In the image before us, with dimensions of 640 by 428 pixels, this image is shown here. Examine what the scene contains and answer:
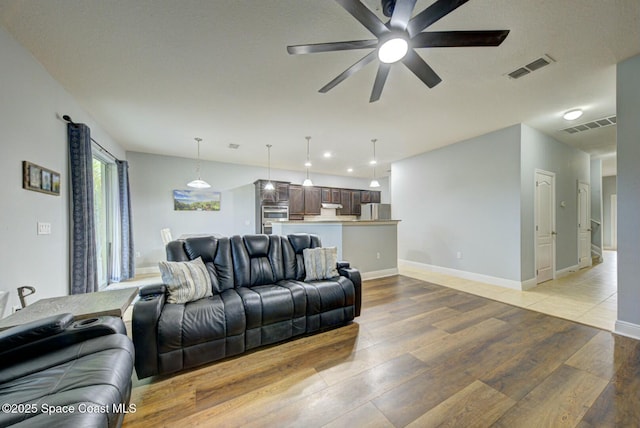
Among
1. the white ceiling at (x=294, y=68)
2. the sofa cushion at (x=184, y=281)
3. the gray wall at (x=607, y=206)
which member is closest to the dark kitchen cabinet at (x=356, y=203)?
A: the white ceiling at (x=294, y=68)

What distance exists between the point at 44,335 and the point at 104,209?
14.0 feet

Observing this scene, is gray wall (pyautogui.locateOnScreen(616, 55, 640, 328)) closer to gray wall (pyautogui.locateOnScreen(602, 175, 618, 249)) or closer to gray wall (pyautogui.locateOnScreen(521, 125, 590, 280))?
gray wall (pyautogui.locateOnScreen(521, 125, 590, 280))

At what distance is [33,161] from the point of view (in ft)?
7.59

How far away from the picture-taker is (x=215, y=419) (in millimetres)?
1489

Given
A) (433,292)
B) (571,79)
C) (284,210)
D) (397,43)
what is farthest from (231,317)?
(284,210)

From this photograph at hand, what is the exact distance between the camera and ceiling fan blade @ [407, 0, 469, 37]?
137cm

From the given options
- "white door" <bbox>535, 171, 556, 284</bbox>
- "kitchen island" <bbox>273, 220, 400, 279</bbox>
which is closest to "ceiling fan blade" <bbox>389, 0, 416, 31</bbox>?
"kitchen island" <bbox>273, 220, 400, 279</bbox>

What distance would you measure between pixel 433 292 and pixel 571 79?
3142 millimetres

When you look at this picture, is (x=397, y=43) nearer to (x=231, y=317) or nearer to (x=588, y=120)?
(x=231, y=317)

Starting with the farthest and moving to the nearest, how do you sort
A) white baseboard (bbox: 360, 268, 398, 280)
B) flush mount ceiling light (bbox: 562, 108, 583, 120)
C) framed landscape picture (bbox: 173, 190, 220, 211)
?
framed landscape picture (bbox: 173, 190, 220, 211) < white baseboard (bbox: 360, 268, 398, 280) < flush mount ceiling light (bbox: 562, 108, 583, 120)

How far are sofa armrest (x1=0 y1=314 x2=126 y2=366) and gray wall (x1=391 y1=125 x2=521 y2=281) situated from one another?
5.22 m

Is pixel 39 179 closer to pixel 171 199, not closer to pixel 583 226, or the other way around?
pixel 171 199

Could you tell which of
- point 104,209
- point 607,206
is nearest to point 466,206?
point 104,209

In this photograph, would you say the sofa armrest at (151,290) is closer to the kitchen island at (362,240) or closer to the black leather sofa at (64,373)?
the black leather sofa at (64,373)
